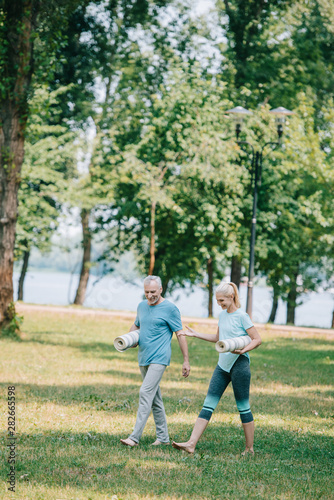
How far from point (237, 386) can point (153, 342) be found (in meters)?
1.01

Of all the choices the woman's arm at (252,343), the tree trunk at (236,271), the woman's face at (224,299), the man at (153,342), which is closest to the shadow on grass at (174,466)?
the man at (153,342)

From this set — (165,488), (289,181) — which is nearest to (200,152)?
(289,181)

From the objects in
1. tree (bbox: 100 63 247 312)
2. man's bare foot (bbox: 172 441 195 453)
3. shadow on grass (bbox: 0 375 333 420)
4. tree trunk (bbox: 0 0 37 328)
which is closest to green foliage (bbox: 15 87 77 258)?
tree (bbox: 100 63 247 312)

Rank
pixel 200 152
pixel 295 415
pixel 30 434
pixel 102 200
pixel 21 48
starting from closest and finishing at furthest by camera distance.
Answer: pixel 30 434
pixel 295 415
pixel 21 48
pixel 200 152
pixel 102 200

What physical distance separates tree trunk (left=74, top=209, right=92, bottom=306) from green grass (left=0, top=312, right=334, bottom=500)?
1622cm

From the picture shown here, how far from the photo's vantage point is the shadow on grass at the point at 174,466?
5.34m

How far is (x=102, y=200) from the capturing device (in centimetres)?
2814

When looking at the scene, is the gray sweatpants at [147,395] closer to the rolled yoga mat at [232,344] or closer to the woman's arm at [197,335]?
the woman's arm at [197,335]

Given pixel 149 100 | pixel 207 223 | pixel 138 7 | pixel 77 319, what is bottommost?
pixel 77 319

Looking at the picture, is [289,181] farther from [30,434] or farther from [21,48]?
[30,434]

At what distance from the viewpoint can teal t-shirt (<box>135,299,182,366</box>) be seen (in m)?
6.62

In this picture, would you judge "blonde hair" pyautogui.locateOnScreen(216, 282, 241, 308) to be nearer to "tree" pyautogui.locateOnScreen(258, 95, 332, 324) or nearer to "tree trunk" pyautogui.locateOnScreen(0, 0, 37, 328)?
"tree trunk" pyautogui.locateOnScreen(0, 0, 37, 328)

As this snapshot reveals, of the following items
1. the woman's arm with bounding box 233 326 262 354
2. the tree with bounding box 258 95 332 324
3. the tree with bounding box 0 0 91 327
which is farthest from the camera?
the tree with bounding box 258 95 332 324

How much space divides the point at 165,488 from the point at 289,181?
22308 millimetres
